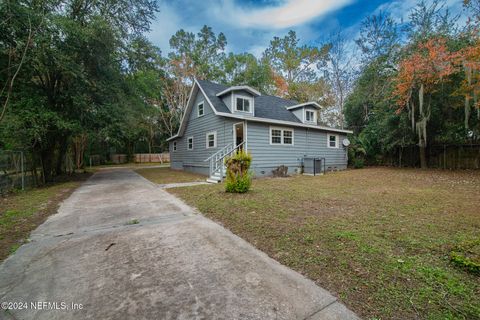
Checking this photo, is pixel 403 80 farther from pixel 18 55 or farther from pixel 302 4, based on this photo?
pixel 18 55

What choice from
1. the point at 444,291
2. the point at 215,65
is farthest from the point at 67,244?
the point at 215,65

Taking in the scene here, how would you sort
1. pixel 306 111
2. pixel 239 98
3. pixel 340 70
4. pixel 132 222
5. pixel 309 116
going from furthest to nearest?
pixel 340 70, pixel 309 116, pixel 306 111, pixel 239 98, pixel 132 222

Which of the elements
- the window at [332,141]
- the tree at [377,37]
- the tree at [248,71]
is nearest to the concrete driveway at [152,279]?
the window at [332,141]

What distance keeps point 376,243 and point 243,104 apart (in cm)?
983

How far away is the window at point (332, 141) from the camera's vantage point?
1507 centimetres

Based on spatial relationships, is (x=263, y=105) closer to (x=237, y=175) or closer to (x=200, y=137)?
(x=200, y=137)

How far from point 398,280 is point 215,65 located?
27.7 metres

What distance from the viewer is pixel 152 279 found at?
2.35 metres

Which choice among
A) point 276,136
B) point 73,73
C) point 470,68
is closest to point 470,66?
point 470,68

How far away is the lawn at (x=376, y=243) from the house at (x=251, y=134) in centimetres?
529

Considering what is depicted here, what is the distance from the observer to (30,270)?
2.61 meters

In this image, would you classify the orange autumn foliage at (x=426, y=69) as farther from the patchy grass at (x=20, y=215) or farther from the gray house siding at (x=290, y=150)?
the patchy grass at (x=20, y=215)

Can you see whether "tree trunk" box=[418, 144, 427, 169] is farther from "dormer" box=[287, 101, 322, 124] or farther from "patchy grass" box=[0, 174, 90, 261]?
"patchy grass" box=[0, 174, 90, 261]

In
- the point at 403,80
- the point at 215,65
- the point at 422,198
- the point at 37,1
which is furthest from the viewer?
the point at 215,65
